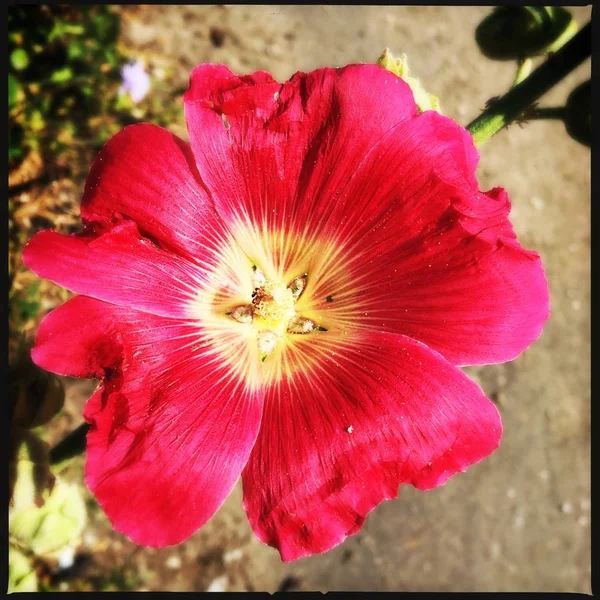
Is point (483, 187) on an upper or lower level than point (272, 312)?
upper

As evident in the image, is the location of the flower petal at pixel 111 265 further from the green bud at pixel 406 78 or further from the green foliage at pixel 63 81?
the green foliage at pixel 63 81

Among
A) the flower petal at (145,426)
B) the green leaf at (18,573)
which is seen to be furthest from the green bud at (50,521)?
the flower petal at (145,426)

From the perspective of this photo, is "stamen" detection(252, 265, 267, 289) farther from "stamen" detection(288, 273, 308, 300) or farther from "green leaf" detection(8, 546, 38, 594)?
"green leaf" detection(8, 546, 38, 594)

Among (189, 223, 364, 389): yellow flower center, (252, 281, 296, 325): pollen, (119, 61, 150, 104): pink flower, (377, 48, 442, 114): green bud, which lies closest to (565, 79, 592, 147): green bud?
(377, 48, 442, 114): green bud

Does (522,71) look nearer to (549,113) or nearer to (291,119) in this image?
(549,113)

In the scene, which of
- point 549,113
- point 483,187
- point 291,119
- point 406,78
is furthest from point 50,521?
point 483,187

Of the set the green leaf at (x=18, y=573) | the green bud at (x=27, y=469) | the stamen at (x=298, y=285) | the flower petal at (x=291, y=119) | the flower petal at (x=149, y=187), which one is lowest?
the green leaf at (x=18, y=573)
